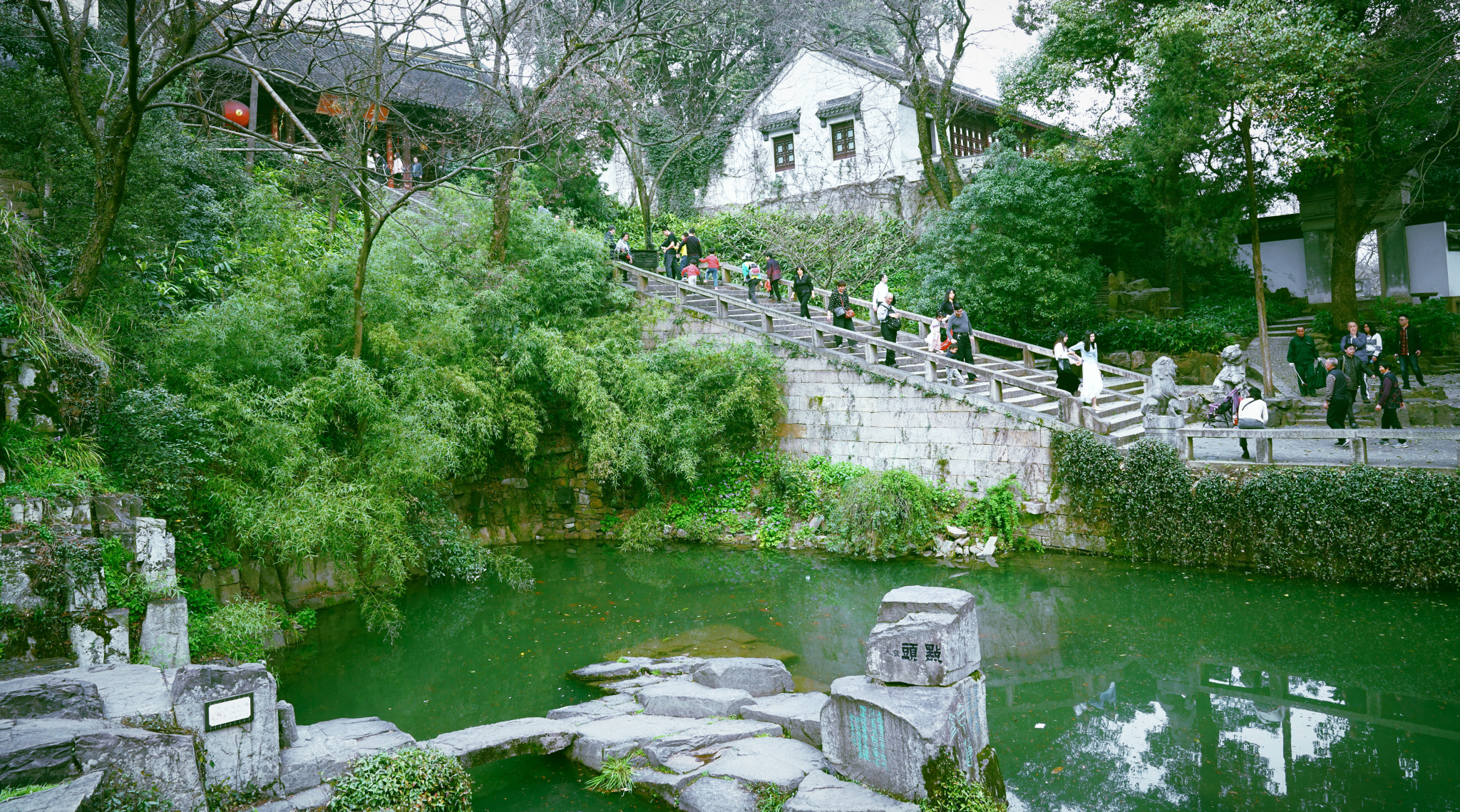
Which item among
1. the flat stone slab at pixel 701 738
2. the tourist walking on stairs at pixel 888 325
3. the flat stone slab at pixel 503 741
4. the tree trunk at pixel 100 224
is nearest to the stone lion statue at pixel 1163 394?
the tourist walking on stairs at pixel 888 325

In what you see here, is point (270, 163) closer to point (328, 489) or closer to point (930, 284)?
point (328, 489)

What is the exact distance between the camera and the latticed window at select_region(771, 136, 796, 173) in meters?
26.2

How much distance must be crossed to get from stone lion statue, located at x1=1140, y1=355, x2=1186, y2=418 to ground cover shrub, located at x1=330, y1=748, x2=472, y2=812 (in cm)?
→ 1042

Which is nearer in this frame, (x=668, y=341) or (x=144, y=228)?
(x=144, y=228)

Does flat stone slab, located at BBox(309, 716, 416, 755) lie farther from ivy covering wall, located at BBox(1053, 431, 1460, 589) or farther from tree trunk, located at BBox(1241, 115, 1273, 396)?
tree trunk, located at BBox(1241, 115, 1273, 396)

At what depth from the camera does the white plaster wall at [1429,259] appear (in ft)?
62.6

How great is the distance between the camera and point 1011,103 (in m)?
19.9

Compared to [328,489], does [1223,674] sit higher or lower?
lower

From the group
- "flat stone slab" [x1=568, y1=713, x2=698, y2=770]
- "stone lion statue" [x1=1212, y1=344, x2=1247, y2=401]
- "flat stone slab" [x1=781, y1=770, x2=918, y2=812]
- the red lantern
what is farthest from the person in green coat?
the red lantern

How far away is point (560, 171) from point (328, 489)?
12863mm

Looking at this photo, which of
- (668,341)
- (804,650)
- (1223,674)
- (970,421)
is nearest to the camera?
(1223,674)

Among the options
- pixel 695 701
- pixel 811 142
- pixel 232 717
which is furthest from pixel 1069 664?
pixel 811 142

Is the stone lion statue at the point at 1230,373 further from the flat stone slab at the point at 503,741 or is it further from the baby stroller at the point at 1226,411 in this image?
the flat stone slab at the point at 503,741

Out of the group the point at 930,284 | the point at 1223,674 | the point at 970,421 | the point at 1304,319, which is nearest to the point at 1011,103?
the point at 930,284
